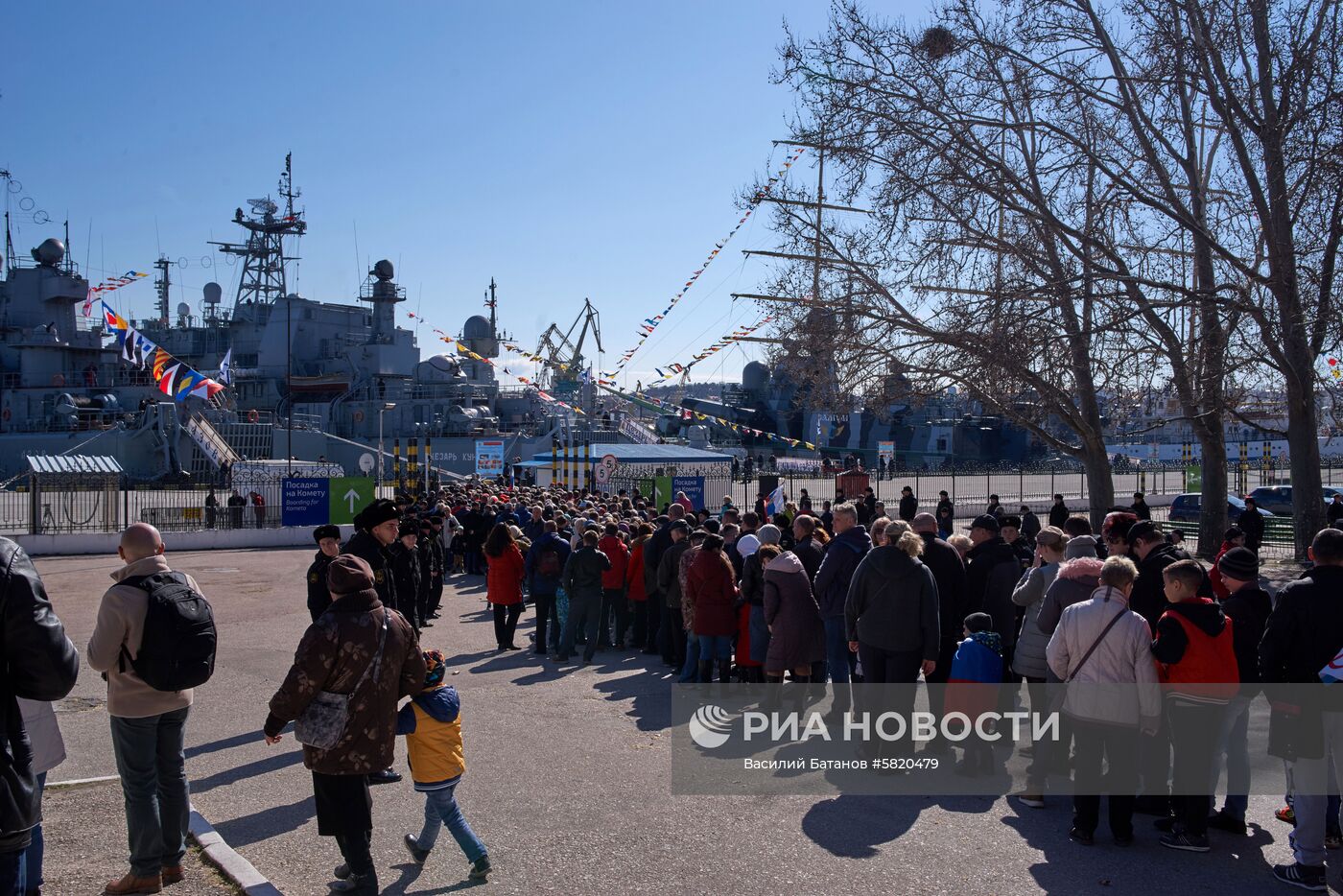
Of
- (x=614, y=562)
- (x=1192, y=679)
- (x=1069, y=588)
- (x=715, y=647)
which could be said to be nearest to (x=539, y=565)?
(x=614, y=562)

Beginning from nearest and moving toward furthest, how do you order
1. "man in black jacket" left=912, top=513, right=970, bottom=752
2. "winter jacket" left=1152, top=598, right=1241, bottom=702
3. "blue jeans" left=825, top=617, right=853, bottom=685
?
"winter jacket" left=1152, top=598, right=1241, bottom=702
"man in black jacket" left=912, top=513, right=970, bottom=752
"blue jeans" left=825, top=617, right=853, bottom=685

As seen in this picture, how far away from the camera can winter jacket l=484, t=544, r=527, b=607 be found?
38.5 ft

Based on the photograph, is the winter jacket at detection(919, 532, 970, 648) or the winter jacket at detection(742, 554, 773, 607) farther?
the winter jacket at detection(742, 554, 773, 607)

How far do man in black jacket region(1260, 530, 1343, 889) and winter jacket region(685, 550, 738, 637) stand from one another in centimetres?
459

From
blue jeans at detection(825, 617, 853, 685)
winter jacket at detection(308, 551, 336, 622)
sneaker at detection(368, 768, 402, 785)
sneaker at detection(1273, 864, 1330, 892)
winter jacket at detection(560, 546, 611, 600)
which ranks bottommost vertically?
sneaker at detection(368, 768, 402, 785)

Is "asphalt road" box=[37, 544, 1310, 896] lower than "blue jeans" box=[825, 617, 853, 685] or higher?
lower

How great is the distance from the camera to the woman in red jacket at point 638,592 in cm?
1177

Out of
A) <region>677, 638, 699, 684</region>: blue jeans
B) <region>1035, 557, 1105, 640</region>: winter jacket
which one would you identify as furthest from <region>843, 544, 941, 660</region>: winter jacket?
<region>677, 638, 699, 684</region>: blue jeans

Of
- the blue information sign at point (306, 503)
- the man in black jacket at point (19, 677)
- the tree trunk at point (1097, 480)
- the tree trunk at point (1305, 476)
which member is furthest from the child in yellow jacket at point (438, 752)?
the blue information sign at point (306, 503)

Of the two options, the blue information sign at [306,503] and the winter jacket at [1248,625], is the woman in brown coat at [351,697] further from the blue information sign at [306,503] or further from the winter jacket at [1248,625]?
the blue information sign at [306,503]

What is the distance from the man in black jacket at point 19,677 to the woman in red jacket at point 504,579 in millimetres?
8244

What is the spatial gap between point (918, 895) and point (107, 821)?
4624mm

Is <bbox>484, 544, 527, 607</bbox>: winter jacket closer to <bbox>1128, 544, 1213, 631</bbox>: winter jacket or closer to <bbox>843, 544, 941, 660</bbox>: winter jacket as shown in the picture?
<bbox>843, 544, 941, 660</bbox>: winter jacket

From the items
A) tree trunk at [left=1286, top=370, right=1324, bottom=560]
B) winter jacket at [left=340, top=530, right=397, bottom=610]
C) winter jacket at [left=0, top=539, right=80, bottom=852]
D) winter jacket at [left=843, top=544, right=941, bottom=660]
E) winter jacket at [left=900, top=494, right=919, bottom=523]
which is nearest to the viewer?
winter jacket at [left=0, top=539, right=80, bottom=852]
